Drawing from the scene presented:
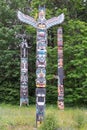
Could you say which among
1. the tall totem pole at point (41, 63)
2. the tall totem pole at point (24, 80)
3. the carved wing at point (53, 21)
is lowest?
the tall totem pole at point (24, 80)

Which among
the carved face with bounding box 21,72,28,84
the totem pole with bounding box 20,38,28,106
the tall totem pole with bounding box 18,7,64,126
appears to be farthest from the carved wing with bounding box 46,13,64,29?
the carved face with bounding box 21,72,28,84

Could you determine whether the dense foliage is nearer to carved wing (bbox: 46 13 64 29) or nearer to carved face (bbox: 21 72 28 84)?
carved face (bbox: 21 72 28 84)

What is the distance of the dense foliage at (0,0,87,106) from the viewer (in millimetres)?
19984

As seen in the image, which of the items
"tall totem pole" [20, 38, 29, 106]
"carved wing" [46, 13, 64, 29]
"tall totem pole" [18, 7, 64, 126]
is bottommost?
"tall totem pole" [20, 38, 29, 106]

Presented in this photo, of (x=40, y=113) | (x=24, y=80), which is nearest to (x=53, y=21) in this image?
(x=40, y=113)

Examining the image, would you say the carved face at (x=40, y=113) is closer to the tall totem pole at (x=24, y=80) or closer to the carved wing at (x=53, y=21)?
the carved wing at (x=53, y=21)

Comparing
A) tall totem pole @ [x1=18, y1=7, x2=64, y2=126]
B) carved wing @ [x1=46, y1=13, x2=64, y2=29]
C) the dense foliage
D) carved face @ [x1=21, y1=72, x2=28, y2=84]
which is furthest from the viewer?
the dense foliage

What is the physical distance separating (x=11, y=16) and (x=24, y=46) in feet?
14.6

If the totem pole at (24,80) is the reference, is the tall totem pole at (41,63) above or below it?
above

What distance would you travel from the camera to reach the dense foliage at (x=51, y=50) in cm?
1998

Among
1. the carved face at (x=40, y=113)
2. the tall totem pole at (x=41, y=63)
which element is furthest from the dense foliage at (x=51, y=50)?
the carved face at (x=40, y=113)

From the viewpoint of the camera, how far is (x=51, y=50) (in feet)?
67.4

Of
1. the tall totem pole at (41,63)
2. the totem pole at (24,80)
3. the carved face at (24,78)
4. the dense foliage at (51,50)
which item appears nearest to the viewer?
the tall totem pole at (41,63)

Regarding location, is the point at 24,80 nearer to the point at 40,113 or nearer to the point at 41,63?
the point at 41,63
